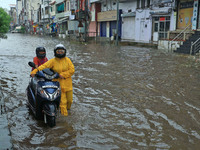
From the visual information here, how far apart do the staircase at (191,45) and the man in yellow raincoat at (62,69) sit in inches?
556

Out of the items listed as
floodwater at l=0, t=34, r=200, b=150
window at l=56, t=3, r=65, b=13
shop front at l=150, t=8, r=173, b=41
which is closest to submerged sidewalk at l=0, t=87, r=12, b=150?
floodwater at l=0, t=34, r=200, b=150

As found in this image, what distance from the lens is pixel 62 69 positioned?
4.87 m

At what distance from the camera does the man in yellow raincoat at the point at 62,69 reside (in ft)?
15.6

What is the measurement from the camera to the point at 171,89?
7488 mm

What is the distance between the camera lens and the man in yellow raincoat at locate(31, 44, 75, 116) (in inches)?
187

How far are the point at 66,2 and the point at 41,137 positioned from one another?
184ft

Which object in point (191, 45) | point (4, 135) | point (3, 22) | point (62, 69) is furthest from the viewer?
point (191, 45)

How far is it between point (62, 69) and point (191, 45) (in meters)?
14.5

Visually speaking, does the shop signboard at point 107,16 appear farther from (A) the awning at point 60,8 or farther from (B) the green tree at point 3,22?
(B) the green tree at point 3,22

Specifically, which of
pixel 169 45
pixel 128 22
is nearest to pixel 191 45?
pixel 169 45

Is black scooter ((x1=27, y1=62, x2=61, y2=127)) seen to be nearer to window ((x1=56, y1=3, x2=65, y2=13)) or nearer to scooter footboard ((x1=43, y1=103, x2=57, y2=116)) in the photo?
scooter footboard ((x1=43, y1=103, x2=57, y2=116))

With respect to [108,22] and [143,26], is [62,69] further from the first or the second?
[108,22]

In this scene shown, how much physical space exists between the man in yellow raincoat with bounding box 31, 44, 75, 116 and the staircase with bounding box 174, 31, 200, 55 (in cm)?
1412

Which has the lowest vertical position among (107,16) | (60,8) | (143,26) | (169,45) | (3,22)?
(169,45)
